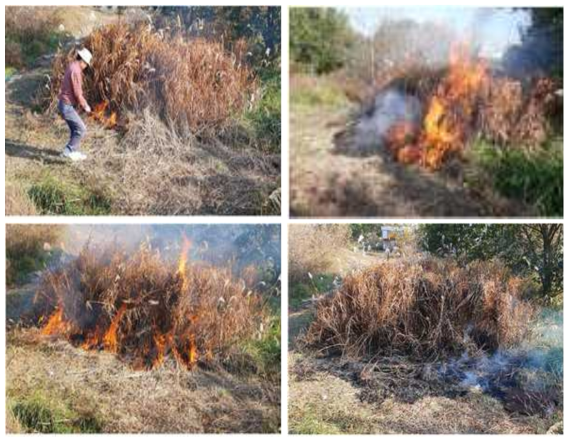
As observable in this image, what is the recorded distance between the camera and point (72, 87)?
163 inches

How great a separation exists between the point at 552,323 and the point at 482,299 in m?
0.43

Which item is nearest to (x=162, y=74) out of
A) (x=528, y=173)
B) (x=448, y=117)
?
(x=448, y=117)

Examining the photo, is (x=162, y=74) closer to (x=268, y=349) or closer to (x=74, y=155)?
(x=74, y=155)

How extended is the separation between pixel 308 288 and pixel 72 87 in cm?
172

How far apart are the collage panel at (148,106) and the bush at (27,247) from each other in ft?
0.65

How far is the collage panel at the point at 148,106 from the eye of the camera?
4117 mm

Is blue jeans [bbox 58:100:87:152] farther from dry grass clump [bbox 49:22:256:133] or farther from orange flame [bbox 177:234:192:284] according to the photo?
orange flame [bbox 177:234:192:284]

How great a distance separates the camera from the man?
412cm

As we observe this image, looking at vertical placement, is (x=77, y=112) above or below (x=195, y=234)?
above

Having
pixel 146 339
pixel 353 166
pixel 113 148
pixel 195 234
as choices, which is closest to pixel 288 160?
pixel 353 166

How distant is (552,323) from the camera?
4.21m

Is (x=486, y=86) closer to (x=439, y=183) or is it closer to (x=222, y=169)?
(x=439, y=183)

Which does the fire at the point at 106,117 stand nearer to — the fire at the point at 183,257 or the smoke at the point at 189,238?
the smoke at the point at 189,238

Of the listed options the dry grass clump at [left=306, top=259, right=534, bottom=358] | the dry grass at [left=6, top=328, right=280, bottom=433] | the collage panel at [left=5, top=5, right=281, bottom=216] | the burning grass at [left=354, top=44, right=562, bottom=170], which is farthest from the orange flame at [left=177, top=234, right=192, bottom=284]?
the burning grass at [left=354, top=44, right=562, bottom=170]
